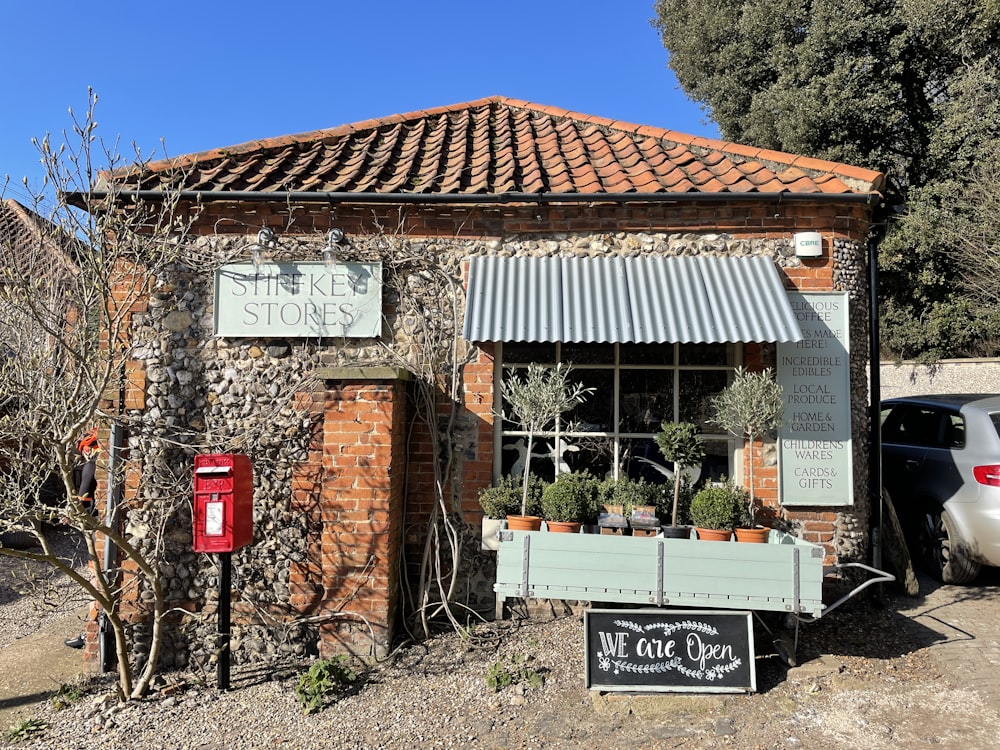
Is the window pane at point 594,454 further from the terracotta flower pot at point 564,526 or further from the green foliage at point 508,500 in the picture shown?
the terracotta flower pot at point 564,526

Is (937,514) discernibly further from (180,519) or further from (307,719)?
(180,519)

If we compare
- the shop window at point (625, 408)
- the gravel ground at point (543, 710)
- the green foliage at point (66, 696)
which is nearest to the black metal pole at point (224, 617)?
the gravel ground at point (543, 710)

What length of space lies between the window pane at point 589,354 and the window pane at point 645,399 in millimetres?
190

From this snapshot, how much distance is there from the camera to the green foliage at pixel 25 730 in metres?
4.02

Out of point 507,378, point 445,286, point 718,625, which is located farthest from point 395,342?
point 718,625

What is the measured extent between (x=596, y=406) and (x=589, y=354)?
0.46m

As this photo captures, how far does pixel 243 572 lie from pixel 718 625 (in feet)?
12.0

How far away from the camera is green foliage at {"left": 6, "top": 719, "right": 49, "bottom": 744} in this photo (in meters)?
4.02

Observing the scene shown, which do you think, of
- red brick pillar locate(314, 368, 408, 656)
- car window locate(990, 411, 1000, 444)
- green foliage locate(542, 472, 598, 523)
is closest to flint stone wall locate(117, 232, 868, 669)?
red brick pillar locate(314, 368, 408, 656)

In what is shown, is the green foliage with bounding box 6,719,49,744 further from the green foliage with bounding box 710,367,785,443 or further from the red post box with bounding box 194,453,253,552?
the green foliage with bounding box 710,367,785,443

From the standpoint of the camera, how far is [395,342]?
531 centimetres

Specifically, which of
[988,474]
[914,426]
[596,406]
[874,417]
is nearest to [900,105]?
[914,426]

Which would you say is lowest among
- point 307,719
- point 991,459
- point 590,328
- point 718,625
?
point 307,719

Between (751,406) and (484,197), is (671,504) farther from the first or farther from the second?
(484,197)
